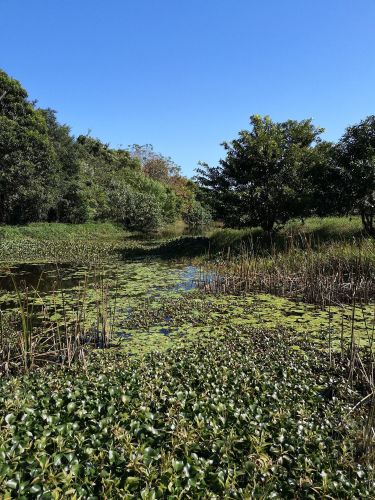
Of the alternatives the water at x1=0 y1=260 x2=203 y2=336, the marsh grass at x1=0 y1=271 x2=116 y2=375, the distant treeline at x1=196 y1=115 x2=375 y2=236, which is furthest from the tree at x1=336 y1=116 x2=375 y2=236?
the marsh grass at x1=0 y1=271 x2=116 y2=375

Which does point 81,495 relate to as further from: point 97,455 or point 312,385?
point 312,385

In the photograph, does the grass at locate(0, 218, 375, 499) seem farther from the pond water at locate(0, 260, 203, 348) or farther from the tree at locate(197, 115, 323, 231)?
the tree at locate(197, 115, 323, 231)

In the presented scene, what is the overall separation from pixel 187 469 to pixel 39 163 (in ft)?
68.5

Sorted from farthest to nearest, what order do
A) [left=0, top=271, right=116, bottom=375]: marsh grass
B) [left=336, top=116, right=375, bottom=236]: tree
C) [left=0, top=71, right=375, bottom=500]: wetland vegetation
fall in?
[left=336, top=116, right=375, bottom=236]: tree, [left=0, top=271, right=116, bottom=375]: marsh grass, [left=0, top=71, right=375, bottom=500]: wetland vegetation

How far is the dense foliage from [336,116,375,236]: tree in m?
8.83

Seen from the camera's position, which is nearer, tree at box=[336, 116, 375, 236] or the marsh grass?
the marsh grass

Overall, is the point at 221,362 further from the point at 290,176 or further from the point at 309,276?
the point at 290,176

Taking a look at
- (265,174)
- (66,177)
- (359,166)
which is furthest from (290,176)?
(66,177)

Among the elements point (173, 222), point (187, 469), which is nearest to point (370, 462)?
point (187, 469)

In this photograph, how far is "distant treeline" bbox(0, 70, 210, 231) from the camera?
19.4 m

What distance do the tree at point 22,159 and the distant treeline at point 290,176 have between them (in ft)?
33.3

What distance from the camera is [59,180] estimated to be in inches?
902

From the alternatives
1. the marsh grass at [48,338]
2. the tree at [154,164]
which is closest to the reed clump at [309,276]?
the marsh grass at [48,338]

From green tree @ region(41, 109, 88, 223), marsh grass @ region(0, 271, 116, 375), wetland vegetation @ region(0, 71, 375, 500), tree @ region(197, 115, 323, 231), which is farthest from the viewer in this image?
green tree @ region(41, 109, 88, 223)
